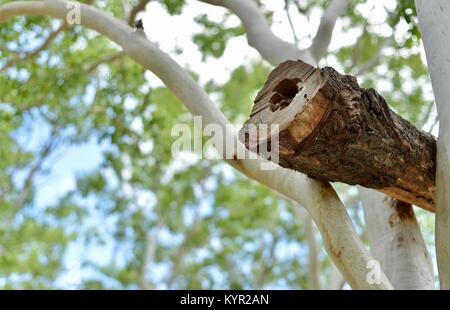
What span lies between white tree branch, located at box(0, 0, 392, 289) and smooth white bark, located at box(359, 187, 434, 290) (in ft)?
1.75

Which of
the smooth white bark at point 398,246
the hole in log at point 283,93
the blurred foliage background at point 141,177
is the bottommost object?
the smooth white bark at point 398,246

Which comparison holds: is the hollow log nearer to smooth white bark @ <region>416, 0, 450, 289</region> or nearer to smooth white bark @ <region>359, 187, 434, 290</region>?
smooth white bark @ <region>416, 0, 450, 289</region>

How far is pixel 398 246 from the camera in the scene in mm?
3240

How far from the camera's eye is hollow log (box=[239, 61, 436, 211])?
248 cm

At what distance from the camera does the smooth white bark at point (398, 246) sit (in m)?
3.17

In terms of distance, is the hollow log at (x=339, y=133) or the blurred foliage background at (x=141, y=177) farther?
the blurred foliage background at (x=141, y=177)

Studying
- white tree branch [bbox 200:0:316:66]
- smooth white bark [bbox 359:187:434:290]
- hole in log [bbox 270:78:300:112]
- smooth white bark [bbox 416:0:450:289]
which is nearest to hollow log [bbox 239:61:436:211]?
hole in log [bbox 270:78:300:112]

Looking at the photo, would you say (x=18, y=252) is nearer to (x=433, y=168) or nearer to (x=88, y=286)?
(x=88, y=286)

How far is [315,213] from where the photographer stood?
9.54ft

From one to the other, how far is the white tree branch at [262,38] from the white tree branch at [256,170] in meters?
0.67

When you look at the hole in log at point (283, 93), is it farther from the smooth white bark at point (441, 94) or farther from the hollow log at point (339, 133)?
the smooth white bark at point (441, 94)

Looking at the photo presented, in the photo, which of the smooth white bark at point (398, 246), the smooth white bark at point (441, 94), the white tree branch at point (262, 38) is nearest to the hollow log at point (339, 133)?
the smooth white bark at point (441, 94)

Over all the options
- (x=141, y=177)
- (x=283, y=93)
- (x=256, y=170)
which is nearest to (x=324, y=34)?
(x=256, y=170)
